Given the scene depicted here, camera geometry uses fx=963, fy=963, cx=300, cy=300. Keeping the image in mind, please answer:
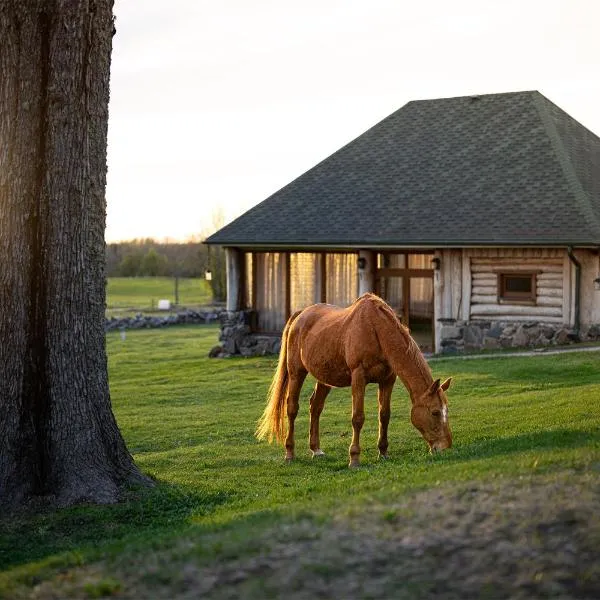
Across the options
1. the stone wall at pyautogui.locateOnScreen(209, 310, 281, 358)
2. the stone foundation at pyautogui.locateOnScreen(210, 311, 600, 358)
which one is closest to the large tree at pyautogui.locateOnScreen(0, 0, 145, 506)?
the stone foundation at pyautogui.locateOnScreen(210, 311, 600, 358)

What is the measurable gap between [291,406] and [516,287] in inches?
542

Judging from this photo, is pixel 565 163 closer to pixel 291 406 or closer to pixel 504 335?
pixel 504 335

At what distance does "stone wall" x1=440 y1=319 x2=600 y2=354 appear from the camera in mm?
23156

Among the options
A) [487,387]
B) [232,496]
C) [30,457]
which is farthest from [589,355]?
[30,457]

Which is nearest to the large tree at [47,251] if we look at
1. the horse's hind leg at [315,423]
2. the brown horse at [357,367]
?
the brown horse at [357,367]

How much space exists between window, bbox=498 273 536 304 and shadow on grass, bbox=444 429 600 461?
13624mm

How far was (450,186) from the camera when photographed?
26.2 metres

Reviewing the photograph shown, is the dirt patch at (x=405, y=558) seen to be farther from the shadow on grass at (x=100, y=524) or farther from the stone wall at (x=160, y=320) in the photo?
the stone wall at (x=160, y=320)

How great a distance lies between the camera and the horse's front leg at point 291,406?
1154cm

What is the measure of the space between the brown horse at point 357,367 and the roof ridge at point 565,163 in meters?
12.8

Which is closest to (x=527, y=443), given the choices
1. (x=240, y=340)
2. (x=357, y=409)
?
(x=357, y=409)

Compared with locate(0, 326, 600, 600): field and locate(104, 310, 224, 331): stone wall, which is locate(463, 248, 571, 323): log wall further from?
locate(104, 310, 224, 331): stone wall

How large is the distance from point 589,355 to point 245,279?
11.3 meters

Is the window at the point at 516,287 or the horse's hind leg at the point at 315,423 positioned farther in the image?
the window at the point at 516,287
